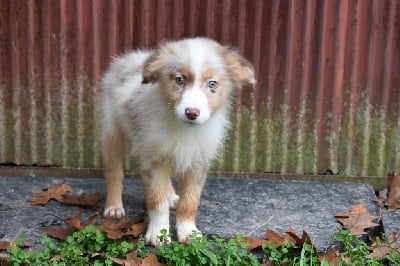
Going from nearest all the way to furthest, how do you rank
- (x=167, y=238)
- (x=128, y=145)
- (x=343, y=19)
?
(x=167, y=238), (x=128, y=145), (x=343, y=19)

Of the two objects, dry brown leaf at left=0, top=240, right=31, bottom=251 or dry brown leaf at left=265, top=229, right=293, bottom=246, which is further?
dry brown leaf at left=265, top=229, right=293, bottom=246

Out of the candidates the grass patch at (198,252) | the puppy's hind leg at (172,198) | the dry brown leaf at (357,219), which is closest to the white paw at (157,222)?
the grass patch at (198,252)

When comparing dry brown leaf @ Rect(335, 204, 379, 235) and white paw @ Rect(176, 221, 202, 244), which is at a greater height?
dry brown leaf @ Rect(335, 204, 379, 235)

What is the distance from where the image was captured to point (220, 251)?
430 cm

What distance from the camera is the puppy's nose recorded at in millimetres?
3957

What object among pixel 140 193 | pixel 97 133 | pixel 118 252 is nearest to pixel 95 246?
pixel 118 252

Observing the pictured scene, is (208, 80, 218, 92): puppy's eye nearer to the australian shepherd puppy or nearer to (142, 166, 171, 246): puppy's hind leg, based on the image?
the australian shepherd puppy

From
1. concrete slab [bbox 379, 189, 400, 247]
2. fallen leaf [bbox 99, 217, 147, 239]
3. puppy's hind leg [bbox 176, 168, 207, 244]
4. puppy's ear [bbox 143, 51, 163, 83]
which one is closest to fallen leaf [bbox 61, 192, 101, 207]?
fallen leaf [bbox 99, 217, 147, 239]

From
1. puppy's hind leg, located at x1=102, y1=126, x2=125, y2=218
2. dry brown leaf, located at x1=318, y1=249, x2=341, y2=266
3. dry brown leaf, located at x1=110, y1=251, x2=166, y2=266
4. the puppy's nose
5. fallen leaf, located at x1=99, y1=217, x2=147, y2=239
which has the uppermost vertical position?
the puppy's nose

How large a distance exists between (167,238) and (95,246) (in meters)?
0.47

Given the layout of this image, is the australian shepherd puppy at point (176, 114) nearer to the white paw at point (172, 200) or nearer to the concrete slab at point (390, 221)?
the white paw at point (172, 200)

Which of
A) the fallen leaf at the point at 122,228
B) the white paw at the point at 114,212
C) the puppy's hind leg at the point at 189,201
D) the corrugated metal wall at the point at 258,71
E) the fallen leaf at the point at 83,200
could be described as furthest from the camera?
the corrugated metal wall at the point at 258,71

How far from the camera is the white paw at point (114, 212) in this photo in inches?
195

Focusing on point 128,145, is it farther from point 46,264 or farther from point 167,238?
point 46,264
